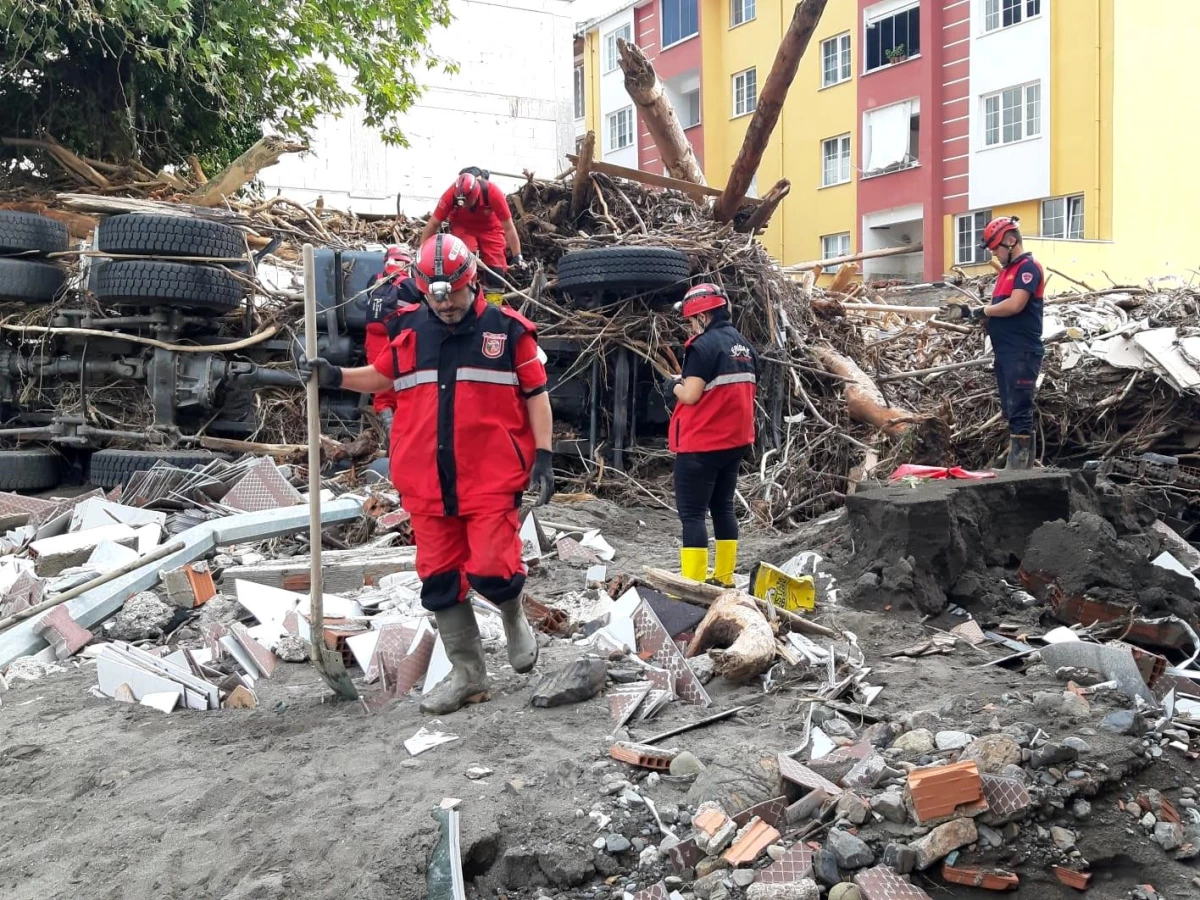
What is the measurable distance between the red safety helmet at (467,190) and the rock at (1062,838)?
20.3 feet

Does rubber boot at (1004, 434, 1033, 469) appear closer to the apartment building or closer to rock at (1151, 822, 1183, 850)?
rock at (1151, 822, 1183, 850)

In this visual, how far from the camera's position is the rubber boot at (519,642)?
189 inches

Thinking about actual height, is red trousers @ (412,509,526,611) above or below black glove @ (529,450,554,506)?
below

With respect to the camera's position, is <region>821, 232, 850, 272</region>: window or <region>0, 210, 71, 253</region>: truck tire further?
<region>821, 232, 850, 272</region>: window

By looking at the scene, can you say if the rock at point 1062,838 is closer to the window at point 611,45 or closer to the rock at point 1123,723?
the rock at point 1123,723

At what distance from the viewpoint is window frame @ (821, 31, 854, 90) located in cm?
2559

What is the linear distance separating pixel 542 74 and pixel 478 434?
25381mm

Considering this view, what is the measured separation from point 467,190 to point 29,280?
161 inches

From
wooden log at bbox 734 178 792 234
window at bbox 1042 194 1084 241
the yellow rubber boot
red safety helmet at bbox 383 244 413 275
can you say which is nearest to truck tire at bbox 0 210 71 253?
red safety helmet at bbox 383 244 413 275

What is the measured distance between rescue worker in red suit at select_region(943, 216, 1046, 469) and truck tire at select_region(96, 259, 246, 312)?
620 centimetres

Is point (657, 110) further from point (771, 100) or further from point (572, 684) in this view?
point (572, 684)

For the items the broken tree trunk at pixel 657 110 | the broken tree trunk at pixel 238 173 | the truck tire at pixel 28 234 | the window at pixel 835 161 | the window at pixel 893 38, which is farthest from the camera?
the window at pixel 835 161

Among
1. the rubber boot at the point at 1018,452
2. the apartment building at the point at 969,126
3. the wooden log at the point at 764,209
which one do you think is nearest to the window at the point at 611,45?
the apartment building at the point at 969,126

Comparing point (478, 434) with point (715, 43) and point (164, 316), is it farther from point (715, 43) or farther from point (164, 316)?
point (715, 43)
